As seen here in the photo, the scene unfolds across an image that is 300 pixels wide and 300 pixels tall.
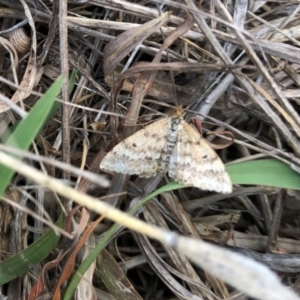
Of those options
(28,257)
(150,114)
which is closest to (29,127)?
(28,257)

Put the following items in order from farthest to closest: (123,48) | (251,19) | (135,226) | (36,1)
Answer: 1. (251,19)
2. (36,1)
3. (123,48)
4. (135,226)

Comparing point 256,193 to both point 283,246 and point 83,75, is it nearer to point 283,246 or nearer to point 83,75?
point 283,246

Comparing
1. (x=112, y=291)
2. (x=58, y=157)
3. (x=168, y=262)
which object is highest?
(x=58, y=157)

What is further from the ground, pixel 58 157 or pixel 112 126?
pixel 112 126

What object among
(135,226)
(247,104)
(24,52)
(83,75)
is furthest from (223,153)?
(135,226)

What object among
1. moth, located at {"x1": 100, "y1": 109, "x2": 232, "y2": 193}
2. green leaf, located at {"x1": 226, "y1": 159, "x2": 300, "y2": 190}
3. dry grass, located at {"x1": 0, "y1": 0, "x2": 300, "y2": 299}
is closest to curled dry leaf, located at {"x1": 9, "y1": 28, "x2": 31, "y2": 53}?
dry grass, located at {"x1": 0, "y1": 0, "x2": 300, "y2": 299}

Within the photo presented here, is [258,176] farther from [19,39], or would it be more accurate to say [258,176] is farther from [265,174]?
[19,39]

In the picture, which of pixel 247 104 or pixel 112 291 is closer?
pixel 112 291

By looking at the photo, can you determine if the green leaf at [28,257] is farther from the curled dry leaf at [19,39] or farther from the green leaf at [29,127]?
the curled dry leaf at [19,39]
